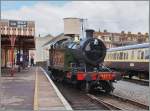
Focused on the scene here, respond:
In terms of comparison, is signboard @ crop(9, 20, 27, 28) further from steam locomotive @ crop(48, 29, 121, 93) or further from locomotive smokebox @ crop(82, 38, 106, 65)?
locomotive smokebox @ crop(82, 38, 106, 65)

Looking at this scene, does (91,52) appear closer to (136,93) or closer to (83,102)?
(136,93)


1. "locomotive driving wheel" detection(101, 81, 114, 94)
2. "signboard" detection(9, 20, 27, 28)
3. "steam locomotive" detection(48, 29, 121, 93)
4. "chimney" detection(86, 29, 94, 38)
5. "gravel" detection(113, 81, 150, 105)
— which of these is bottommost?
"gravel" detection(113, 81, 150, 105)

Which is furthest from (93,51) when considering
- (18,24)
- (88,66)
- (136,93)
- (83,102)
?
(18,24)

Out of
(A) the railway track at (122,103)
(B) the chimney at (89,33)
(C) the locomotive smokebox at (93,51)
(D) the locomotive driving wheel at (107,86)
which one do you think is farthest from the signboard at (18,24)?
(A) the railway track at (122,103)

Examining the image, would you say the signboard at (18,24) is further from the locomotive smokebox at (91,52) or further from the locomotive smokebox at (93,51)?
the locomotive smokebox at (93,51)

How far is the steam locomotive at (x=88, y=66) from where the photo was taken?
18484 millimetres

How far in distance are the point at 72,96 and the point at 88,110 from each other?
4898 mm

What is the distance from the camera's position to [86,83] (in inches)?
737

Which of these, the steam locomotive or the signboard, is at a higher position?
the signboard

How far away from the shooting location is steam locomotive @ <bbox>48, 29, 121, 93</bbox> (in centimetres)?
1848

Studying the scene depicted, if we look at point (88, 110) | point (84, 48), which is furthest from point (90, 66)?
point (88, 110)

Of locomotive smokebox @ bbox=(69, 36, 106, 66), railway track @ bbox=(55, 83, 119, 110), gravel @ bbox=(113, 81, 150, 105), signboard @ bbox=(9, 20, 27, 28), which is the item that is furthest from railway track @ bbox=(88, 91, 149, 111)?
signboard @ bbox=(9, 20, 27, 28)

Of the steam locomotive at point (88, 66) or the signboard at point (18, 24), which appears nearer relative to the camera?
the steam locomotive at point (88, 66)

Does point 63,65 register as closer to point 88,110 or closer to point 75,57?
point 75,57
